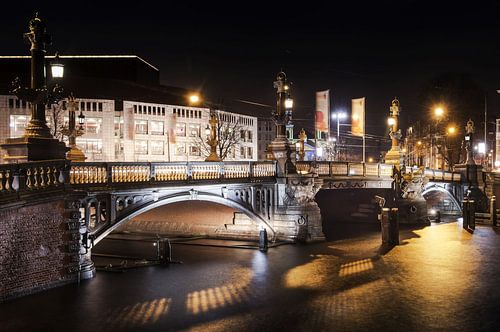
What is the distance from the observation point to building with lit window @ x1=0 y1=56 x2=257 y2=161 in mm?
70938

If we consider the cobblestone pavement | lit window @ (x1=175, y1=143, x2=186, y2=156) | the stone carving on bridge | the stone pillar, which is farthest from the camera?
lit window @ (x1=175, y1=143, x2=186, y2=156)

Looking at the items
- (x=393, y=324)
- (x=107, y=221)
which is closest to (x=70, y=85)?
(x=107, y=221)

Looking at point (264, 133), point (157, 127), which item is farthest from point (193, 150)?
point (264, 133)

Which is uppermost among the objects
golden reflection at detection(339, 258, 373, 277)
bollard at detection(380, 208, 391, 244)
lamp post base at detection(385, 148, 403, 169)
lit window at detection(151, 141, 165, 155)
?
lit window at detection(151, 141, 165, 155)

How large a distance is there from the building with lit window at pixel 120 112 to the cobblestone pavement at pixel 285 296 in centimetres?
4472

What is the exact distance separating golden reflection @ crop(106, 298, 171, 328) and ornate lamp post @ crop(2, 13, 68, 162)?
624 cm

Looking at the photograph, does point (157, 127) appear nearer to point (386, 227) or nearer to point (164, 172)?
point (386, 227)

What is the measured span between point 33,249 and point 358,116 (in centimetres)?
2823

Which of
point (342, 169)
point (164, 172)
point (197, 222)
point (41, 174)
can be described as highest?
point (41, 174)

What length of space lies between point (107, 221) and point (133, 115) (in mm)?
53512

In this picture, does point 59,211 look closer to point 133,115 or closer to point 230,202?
point 230,202

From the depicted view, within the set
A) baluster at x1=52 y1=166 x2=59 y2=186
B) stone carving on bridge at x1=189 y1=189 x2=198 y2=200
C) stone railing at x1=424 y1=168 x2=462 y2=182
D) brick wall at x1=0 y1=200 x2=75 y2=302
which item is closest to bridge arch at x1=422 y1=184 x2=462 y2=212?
stone railing at x1=424 y1=168 x2=462 y2=182

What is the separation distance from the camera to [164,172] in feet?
85.5

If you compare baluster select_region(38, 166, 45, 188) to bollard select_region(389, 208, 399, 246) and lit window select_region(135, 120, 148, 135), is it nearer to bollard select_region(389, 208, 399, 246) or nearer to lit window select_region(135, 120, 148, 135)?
bollard select_region(389, 208, 399, 246)
